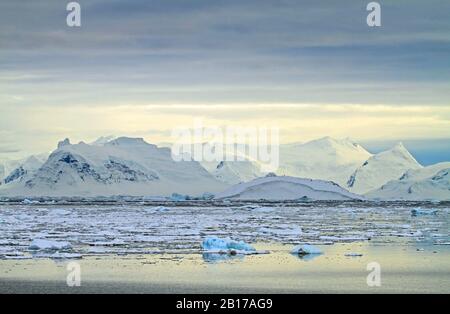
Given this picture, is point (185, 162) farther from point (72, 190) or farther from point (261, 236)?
point (261, 236)

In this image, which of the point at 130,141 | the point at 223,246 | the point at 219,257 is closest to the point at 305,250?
the point at 223,246

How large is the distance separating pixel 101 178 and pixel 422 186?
6212cm

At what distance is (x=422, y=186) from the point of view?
131 metres

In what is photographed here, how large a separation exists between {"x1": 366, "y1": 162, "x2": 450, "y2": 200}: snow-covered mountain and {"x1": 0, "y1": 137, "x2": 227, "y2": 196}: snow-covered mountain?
3435 cm

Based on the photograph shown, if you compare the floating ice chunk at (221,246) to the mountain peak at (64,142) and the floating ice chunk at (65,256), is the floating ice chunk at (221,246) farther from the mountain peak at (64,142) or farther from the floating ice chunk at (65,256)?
the mountain peak at (64,142)

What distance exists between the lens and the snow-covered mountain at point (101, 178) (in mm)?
158500

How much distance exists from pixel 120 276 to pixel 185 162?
155886mm

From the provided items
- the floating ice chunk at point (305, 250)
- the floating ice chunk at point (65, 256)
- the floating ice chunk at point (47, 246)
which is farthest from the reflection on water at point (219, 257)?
the floating ice chunk at point (47, 246)

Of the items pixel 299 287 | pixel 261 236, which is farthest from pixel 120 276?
pixel 261 236

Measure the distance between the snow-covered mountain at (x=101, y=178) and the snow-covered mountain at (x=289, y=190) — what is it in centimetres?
4611
